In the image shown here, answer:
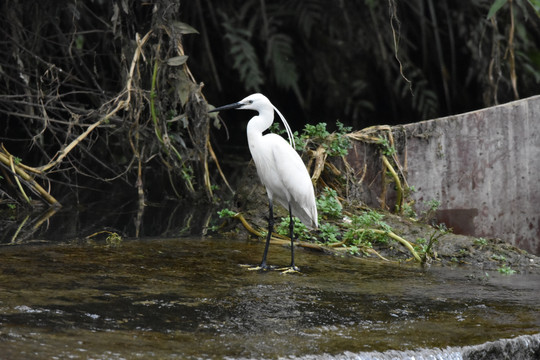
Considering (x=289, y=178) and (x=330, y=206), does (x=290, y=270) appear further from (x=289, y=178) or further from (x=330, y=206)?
(x=330, y=206)

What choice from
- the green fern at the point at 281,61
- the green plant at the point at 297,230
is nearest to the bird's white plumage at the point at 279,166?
the green plant at the point at 297,230

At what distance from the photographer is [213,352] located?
2939mm

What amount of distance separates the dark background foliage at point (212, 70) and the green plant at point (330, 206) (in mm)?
1019

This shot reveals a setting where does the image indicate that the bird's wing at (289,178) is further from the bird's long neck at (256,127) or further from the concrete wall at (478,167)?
the concrete wall at (478,167)

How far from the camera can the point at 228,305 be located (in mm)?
3686

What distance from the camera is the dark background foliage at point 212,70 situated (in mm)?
6758

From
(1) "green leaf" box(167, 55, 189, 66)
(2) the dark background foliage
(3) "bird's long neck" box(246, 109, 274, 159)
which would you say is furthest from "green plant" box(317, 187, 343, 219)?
(1) "green leaf" box(167, 55, 189, 66)

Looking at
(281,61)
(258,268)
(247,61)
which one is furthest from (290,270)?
(281,61)

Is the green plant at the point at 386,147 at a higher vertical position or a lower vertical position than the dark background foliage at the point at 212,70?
lower

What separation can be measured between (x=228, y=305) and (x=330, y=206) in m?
2.26

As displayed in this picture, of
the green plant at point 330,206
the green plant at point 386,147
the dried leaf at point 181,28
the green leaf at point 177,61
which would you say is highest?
the dried leaf at point 181,28

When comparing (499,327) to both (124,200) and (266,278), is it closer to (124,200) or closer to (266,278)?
(266,278)

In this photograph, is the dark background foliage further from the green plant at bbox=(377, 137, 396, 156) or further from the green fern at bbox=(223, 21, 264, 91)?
the green plant at bbox=(377, 137, 396, 156)

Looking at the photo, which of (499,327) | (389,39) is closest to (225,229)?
(499,327)
